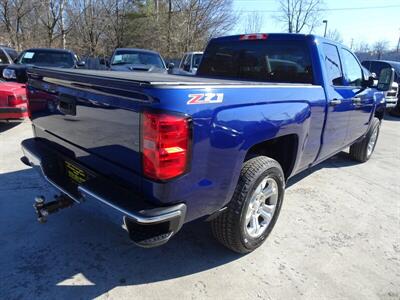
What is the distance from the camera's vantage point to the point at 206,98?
84.8 inches

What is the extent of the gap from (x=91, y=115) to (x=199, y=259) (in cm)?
150

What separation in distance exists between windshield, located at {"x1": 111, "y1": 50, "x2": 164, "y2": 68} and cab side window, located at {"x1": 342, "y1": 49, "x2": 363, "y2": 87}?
7.65 meters

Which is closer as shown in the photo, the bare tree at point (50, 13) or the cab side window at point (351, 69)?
the cab side window at point (351, 69)

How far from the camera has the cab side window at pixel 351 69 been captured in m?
4.50

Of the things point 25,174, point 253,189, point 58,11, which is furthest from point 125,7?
point 253,189

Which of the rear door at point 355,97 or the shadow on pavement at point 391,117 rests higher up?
the rear door at point 355,97

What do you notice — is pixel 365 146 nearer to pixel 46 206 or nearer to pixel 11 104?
pixel 46 206

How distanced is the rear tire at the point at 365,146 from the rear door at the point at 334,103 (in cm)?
171

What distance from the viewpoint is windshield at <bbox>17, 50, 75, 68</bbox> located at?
9805 mm

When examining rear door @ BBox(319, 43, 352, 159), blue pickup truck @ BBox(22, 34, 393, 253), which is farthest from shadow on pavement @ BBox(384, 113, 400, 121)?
blue pickup truck @ BBox(22, 34, 393, 253)

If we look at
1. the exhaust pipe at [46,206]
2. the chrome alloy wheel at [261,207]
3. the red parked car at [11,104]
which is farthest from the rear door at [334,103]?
the red parked car at [11,104]

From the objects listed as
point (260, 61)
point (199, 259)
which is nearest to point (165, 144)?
point (199, 259)

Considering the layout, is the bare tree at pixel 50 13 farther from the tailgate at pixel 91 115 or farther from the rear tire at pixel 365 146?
the tailgate at pixel 91 115

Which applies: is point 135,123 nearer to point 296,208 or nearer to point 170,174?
point 170,174
